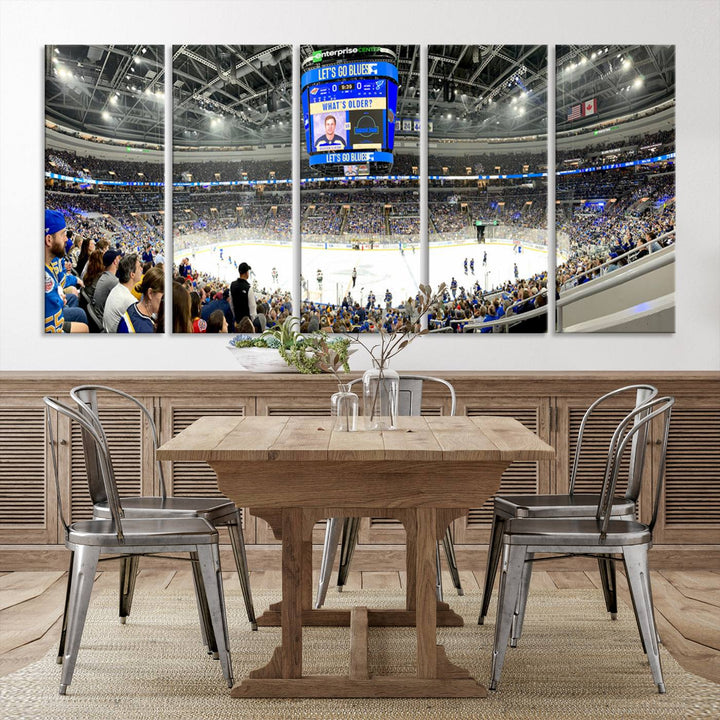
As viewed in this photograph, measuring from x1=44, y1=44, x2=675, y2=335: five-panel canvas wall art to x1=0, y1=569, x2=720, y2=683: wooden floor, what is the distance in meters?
1.24

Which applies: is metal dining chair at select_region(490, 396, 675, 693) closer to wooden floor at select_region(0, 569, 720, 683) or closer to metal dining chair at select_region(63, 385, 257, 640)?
wooden floor at select_region(0, 569, 720, 683)

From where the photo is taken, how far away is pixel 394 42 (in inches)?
178

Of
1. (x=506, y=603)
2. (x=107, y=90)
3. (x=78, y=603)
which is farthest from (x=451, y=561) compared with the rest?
(x=107, y=90)

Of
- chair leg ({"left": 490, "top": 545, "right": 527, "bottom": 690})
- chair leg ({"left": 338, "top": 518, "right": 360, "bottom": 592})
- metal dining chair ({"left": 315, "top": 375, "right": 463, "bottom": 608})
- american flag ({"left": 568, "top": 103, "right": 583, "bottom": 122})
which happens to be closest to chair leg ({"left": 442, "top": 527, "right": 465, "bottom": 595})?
metal dining chair ({"left": 315, "top": 375, "right": 463, "bottom": 608})

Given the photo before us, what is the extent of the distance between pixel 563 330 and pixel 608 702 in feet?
7.55

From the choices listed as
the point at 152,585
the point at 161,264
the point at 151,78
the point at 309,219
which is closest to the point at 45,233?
the point at 161,264

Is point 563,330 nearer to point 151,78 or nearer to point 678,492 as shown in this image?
point 678,492

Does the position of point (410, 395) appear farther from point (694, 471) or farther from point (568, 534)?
point (694, 471)

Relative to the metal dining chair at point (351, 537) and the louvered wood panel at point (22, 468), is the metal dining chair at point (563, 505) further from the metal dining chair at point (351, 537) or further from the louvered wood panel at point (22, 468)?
the louvered wood panel at point (22, 468)

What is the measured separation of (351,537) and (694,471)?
1.62 m

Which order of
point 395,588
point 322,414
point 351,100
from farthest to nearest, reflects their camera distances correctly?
point 351,100, point 322,414, point 395,588

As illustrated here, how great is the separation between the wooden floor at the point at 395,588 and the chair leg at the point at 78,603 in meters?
0.31

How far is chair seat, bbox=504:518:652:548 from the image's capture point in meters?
2.66

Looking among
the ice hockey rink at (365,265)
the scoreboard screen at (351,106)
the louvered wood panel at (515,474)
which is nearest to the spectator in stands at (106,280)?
the ice hockey rink at (365,265)
